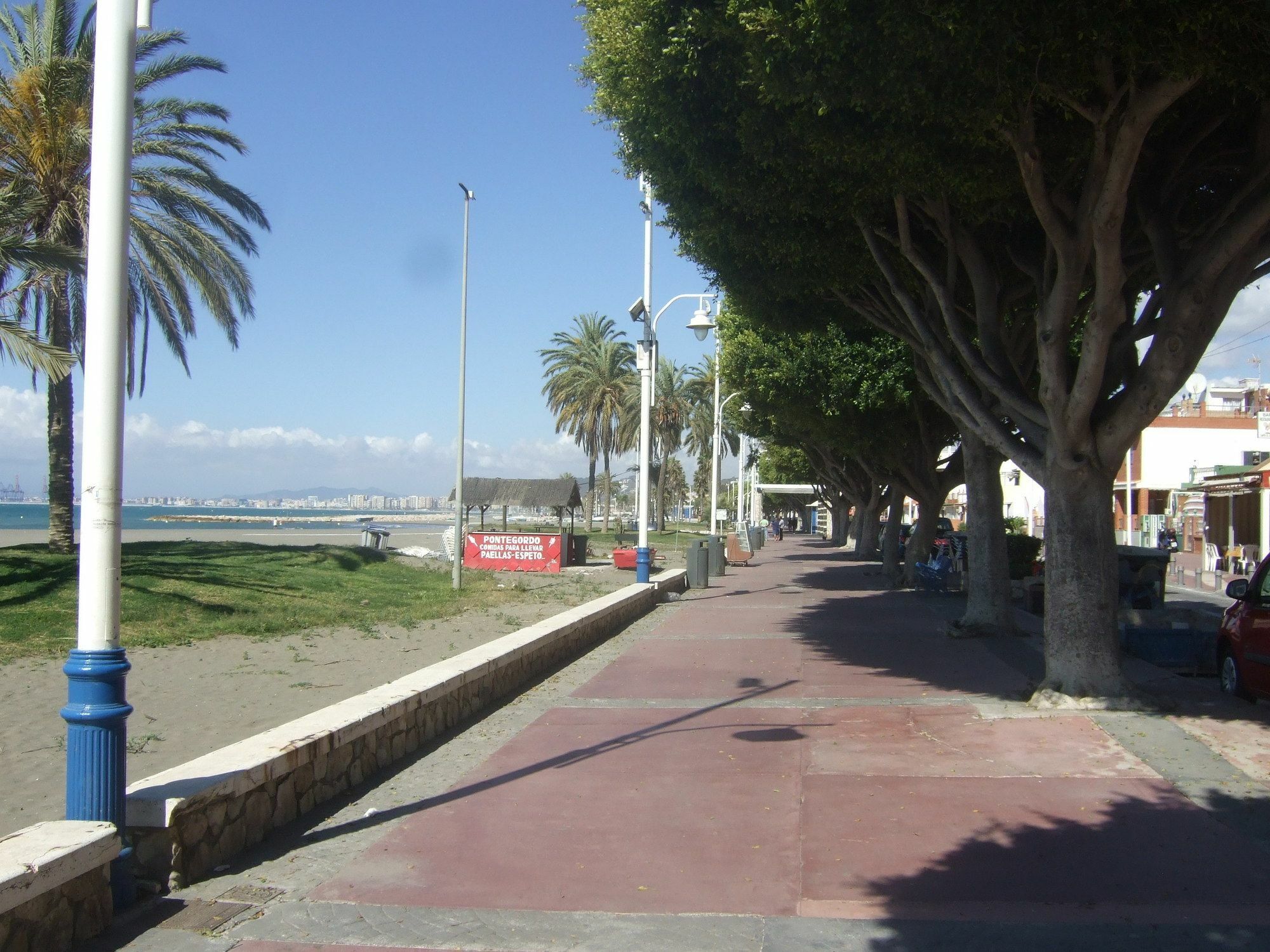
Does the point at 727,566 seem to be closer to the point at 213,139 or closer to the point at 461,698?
the point at 213,139

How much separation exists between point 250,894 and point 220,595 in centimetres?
1381

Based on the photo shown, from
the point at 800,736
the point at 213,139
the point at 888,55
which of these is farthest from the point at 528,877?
the point at 213,139

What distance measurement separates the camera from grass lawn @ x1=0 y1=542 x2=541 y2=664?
14.6 metres

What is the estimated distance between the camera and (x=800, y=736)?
9.12 m

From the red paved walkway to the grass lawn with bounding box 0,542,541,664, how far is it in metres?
6.81

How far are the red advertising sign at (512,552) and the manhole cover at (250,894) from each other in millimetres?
26161

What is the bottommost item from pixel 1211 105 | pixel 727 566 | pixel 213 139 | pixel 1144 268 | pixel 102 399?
pixel 727 566

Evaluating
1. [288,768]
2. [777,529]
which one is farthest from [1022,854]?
[777,529]

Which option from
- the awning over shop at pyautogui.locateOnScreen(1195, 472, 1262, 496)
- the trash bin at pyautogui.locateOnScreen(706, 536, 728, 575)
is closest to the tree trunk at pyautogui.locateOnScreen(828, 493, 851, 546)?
the awning over shop at pyautogui.locateOnScreen(1195, 472, 1262, 496)

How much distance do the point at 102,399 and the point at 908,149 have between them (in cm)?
699

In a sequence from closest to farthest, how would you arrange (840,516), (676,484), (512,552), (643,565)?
(643,565) → (512,552) → (840,516) → (676,484)

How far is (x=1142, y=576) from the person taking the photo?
1856 cm

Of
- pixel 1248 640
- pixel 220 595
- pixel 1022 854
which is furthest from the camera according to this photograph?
pixel 220 595

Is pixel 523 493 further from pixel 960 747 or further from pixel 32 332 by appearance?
pixel 960 747
